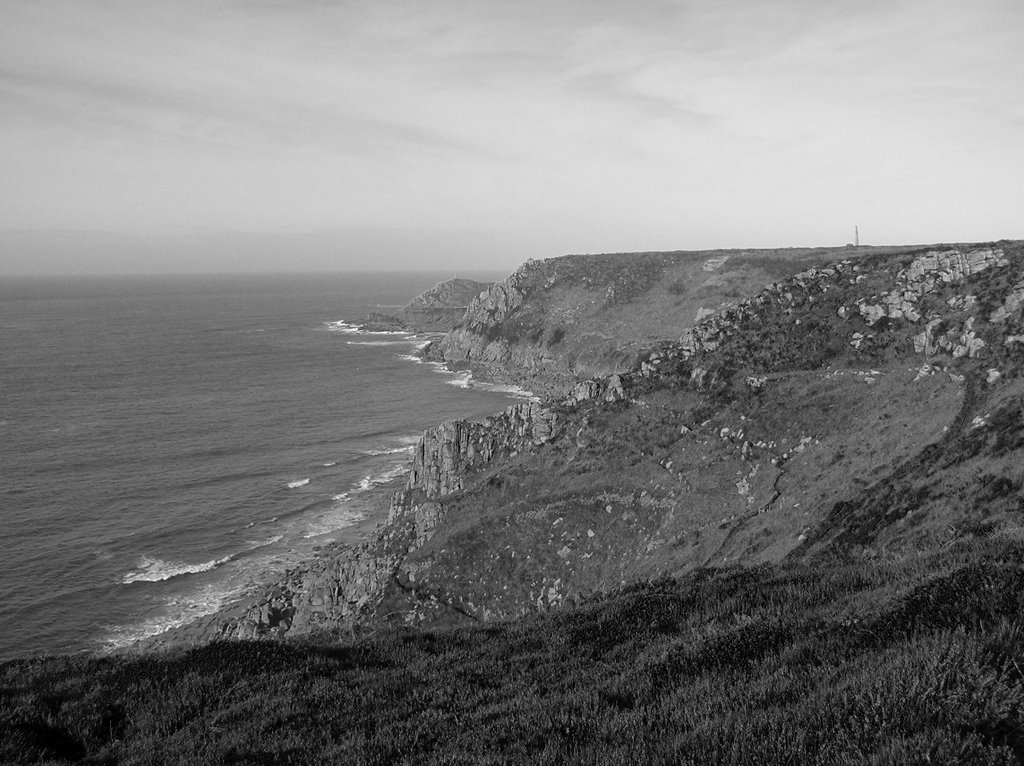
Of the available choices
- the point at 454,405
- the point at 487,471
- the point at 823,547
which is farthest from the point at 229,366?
the point at 823,547

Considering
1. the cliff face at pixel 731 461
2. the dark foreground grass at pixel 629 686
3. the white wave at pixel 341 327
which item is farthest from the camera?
the white wave at pixel 341 327

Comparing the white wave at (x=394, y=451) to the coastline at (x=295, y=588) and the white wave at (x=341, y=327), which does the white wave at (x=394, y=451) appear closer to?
the coastline at (x=295, y=588)

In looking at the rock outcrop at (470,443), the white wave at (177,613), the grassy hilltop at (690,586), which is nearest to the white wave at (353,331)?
the rock outcrop at (470,443)

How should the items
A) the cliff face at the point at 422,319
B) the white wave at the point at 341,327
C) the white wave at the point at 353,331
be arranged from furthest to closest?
the cliff face at the point at 422,319, the white wave at the point at 341,327, the white wave at the point at 353,331

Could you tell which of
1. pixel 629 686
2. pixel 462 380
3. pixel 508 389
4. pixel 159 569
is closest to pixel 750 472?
pixel 629 686

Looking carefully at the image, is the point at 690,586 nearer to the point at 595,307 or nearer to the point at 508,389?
the point at 508,389

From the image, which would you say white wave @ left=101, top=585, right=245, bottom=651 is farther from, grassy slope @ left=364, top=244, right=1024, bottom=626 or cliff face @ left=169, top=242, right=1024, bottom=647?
grassy slope @ left=364, top=244, right=1024, bottom=626

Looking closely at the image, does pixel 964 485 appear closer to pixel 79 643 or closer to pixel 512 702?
pixel 512 702
